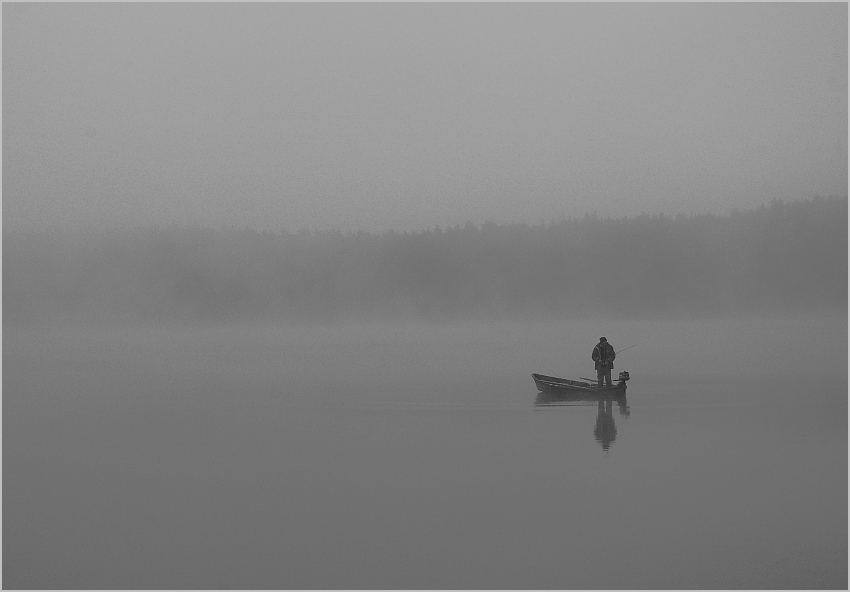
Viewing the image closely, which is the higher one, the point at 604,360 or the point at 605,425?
the point at 604,360

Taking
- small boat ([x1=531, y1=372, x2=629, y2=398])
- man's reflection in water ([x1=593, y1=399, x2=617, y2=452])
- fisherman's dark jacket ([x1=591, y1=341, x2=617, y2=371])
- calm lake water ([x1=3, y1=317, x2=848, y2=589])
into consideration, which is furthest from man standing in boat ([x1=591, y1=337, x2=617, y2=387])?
calm lake water ([x1=3, y1=317, x2=848, y2=589])

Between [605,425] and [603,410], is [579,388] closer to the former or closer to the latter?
[603,410]

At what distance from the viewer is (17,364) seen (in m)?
54.6

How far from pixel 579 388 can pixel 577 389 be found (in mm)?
98

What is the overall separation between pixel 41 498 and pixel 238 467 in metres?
3.62

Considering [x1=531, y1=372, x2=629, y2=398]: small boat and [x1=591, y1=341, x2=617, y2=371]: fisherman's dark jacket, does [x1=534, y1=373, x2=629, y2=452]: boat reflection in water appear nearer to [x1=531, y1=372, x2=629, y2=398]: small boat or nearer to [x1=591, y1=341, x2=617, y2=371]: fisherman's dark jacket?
[x1=531, y1=372, x2=629, y2=398]: small boat

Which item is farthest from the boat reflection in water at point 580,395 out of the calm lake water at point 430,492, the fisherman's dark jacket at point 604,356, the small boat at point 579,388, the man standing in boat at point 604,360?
the fisherman's dark jacket at point 604,356

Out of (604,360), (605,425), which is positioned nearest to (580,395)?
(604,360)

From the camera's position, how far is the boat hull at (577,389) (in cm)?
2633

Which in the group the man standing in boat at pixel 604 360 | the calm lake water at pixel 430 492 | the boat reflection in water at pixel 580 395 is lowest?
the calm lake water at pixel 430 492

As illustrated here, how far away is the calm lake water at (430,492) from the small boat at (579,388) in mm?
719

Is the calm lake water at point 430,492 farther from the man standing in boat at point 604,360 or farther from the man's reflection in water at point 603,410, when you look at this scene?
the man standing in boat at point 604,360

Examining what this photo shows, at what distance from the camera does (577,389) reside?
26703 mm

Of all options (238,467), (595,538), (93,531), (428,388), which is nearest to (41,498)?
(93,531)
